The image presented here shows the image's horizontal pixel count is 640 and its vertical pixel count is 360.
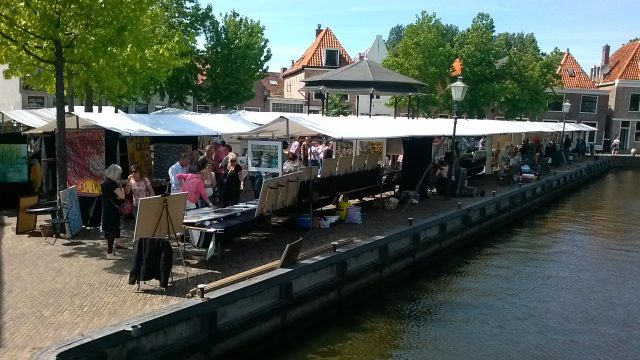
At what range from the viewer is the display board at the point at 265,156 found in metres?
12.6

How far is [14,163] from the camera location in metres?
12.7

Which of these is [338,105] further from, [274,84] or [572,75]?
[572,75]

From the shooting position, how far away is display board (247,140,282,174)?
41.2ft

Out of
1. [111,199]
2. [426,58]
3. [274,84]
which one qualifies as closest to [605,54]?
[426,58]

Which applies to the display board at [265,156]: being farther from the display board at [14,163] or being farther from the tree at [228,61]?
the tree at [228,61]

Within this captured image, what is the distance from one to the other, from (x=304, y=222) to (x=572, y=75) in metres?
46.3

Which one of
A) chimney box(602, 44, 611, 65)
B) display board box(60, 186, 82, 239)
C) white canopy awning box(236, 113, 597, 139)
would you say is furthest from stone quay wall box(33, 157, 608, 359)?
chimney box(602, 44, 611, 65)

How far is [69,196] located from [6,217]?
9.47 feet

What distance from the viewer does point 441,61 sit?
40312 mm

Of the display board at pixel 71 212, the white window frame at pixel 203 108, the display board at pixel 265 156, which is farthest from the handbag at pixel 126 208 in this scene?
the white window frame at pixel 203 108

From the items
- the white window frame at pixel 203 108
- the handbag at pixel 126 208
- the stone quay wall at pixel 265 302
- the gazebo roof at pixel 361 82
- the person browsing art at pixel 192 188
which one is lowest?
the stone quay wall at pixel 265 302

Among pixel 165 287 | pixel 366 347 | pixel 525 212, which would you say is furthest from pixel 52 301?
pixel 525 212

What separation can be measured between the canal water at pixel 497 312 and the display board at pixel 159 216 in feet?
6.96

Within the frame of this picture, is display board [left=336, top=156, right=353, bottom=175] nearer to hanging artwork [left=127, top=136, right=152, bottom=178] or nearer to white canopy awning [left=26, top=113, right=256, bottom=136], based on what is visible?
white canopy awning [left=26, top=113, right=256, bottom=136]
